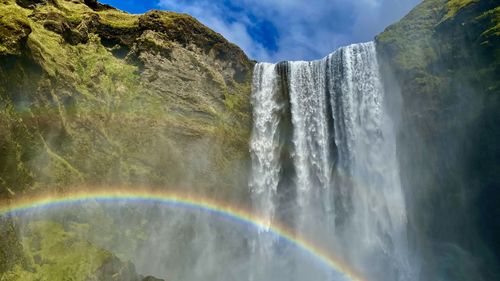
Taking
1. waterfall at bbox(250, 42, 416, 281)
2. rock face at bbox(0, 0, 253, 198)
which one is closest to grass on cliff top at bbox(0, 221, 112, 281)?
rock face at bbox(0, 0, 253, 198)

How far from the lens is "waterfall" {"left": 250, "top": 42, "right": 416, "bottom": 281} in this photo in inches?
1665

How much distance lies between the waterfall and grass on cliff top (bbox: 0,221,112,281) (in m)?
20.3

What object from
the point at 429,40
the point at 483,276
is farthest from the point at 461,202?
the point at 429,40

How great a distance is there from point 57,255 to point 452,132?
1325 inches

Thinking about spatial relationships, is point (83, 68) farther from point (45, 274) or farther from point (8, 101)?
point (45, 274)

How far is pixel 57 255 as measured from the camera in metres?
30.0

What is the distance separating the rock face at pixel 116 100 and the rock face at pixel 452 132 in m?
19.1

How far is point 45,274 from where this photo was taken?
28.4 metres

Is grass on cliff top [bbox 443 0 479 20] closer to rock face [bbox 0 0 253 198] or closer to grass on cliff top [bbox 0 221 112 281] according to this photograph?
rock face [bbox 0 0 253 198]

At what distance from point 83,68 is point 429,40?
114 ft

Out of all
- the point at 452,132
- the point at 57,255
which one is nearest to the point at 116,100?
the point at 57,255

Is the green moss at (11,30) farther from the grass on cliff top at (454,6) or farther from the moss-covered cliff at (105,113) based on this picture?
the grass on cliff top at (454,6)

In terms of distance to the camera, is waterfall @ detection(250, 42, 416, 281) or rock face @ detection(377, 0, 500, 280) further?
waterfall @ detection(250, 42, 416, 281)

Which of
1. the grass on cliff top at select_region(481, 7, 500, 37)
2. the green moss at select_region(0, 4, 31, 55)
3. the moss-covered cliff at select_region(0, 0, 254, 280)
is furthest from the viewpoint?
the grass on cliff top at select_region(481, 7, 500, 37)
